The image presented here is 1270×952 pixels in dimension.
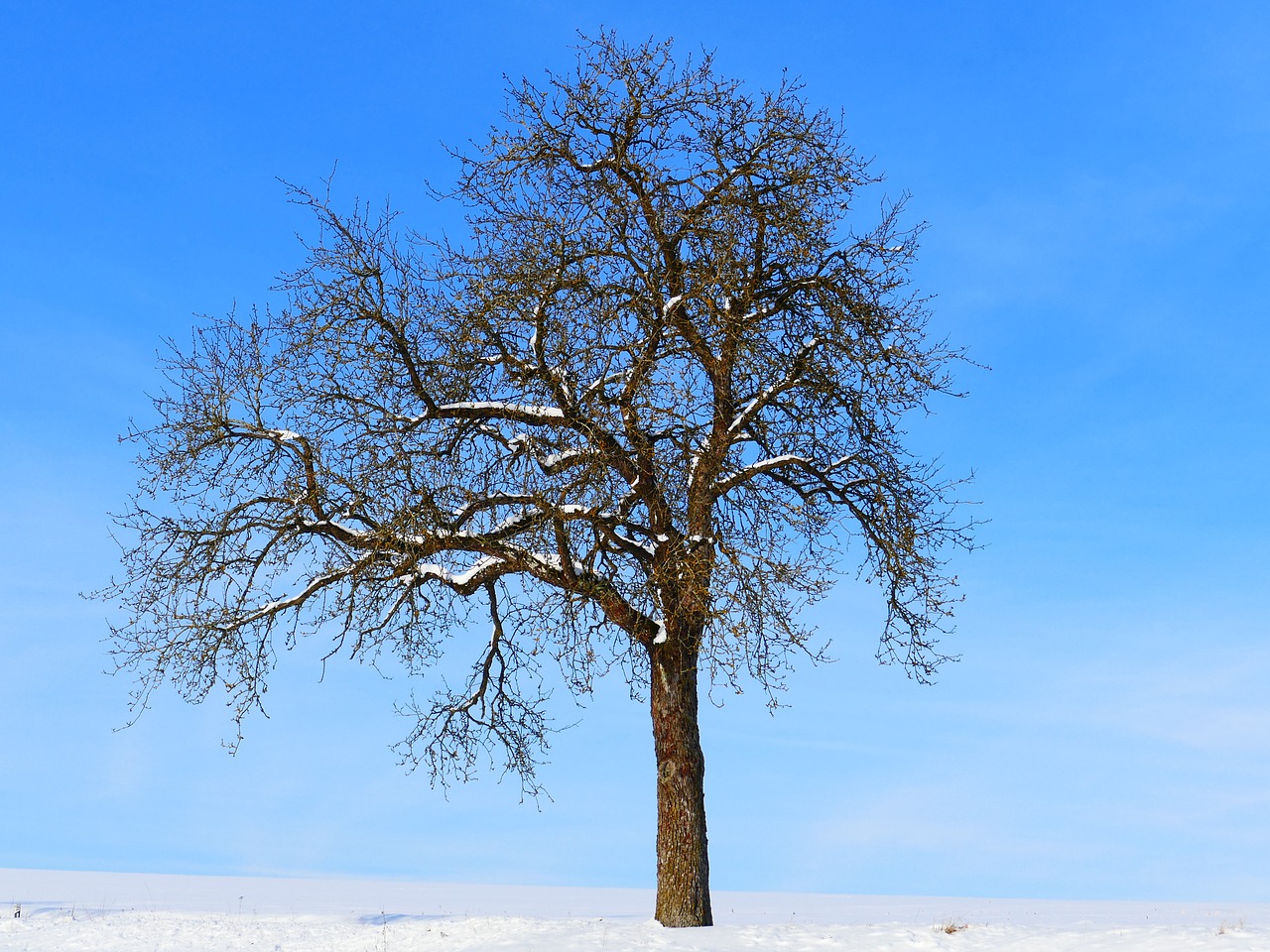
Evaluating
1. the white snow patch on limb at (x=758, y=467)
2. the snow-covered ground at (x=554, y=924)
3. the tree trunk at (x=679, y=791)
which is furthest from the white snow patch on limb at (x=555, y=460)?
the snow-covered ground at (x=554, y=924)

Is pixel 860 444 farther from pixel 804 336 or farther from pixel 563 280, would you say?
pixel 563 280

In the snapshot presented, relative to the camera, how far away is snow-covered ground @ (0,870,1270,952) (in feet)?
35.4

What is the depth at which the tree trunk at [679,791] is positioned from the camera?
471 inches

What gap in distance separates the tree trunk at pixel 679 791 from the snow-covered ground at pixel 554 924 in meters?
0.46

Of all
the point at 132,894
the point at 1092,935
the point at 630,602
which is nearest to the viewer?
the point at 1092,935

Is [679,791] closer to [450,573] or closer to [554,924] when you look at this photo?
[554,924]

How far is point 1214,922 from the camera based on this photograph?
42.5 ft

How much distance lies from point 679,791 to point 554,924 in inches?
87.0

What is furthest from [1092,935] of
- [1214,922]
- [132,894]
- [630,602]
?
[132,894]

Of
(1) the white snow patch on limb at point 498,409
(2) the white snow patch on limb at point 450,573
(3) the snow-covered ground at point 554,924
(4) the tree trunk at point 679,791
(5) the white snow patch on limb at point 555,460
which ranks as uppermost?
(1) the white snow patch on limb at point 498,409

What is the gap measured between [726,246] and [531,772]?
7364 millimetres

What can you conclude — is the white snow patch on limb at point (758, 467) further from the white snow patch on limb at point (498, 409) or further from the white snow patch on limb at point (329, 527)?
the white snow patch on limb at point (329, 527)

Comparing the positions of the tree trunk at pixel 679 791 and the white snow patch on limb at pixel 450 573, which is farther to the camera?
the white snow patch on limb at pixel 450 573

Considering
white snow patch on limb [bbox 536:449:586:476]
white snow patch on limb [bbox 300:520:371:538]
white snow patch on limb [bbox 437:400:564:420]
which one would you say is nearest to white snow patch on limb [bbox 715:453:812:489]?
white snow patch on limb [bbox 536:449:586:476]
